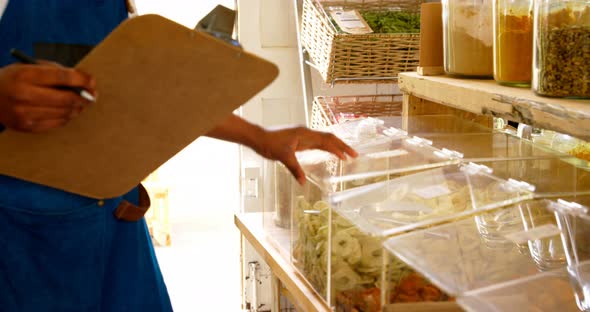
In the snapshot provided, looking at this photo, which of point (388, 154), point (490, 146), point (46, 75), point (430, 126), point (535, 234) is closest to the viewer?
point (46, 75)

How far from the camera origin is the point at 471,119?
1948 mm

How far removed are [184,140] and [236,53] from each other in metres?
0.23

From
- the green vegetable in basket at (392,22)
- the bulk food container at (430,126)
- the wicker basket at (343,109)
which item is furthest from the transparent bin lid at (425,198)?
the green vegetable in basket at (392,22)

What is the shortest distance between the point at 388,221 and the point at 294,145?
0.29 m

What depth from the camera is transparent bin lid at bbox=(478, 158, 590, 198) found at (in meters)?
1.40

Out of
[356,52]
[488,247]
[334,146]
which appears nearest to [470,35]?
[334,146]

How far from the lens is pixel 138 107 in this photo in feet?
3.95

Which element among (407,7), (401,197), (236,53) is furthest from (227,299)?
(236,53)

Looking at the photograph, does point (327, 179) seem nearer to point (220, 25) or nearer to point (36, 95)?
point (220, 25)

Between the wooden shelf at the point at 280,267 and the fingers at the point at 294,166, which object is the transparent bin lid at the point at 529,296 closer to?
the wooden shelf at the point at 280,267

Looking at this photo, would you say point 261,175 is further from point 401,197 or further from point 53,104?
point 53,104

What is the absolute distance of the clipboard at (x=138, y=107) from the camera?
111 cm

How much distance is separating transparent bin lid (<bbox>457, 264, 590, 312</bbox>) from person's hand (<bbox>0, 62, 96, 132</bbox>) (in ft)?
1.99

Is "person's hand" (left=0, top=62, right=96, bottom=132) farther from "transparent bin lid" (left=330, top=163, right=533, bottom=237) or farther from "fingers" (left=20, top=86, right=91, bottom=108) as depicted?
"transparent bin lid" (left=330, top=163, right=533, bottom=237)
